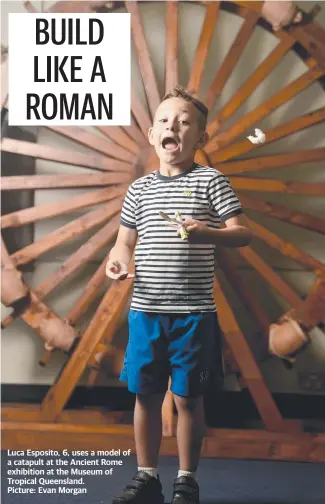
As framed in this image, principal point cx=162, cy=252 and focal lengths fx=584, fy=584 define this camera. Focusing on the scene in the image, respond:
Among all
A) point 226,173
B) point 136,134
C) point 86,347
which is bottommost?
point 86,347

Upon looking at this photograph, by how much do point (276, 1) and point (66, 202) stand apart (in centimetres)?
73

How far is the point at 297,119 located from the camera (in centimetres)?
147

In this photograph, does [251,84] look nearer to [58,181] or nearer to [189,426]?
[58,181]

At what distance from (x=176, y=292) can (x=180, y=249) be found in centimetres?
8

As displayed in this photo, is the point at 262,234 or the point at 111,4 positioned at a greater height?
the point at 111,4

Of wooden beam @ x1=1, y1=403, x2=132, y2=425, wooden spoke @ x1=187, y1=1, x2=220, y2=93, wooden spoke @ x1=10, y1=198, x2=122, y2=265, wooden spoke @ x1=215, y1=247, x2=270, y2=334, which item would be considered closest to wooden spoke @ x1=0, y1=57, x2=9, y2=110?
wooden spoke @ x1=10, y1=198, x2=122, y2=265

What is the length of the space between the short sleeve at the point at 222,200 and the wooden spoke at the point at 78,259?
40 centimetres

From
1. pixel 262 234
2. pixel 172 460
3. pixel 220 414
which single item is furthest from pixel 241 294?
pixel 172 460

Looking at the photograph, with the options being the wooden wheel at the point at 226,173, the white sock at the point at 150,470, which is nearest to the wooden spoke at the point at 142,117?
the wooden wheel at the point at 226,173

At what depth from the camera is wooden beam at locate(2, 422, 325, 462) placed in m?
1.40

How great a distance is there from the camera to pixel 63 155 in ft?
4.99

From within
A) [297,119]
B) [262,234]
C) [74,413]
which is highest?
[297,119]

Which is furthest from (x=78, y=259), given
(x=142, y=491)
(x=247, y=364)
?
(x=142, y=491)

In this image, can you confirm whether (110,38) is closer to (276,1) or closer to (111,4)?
(111,4)
